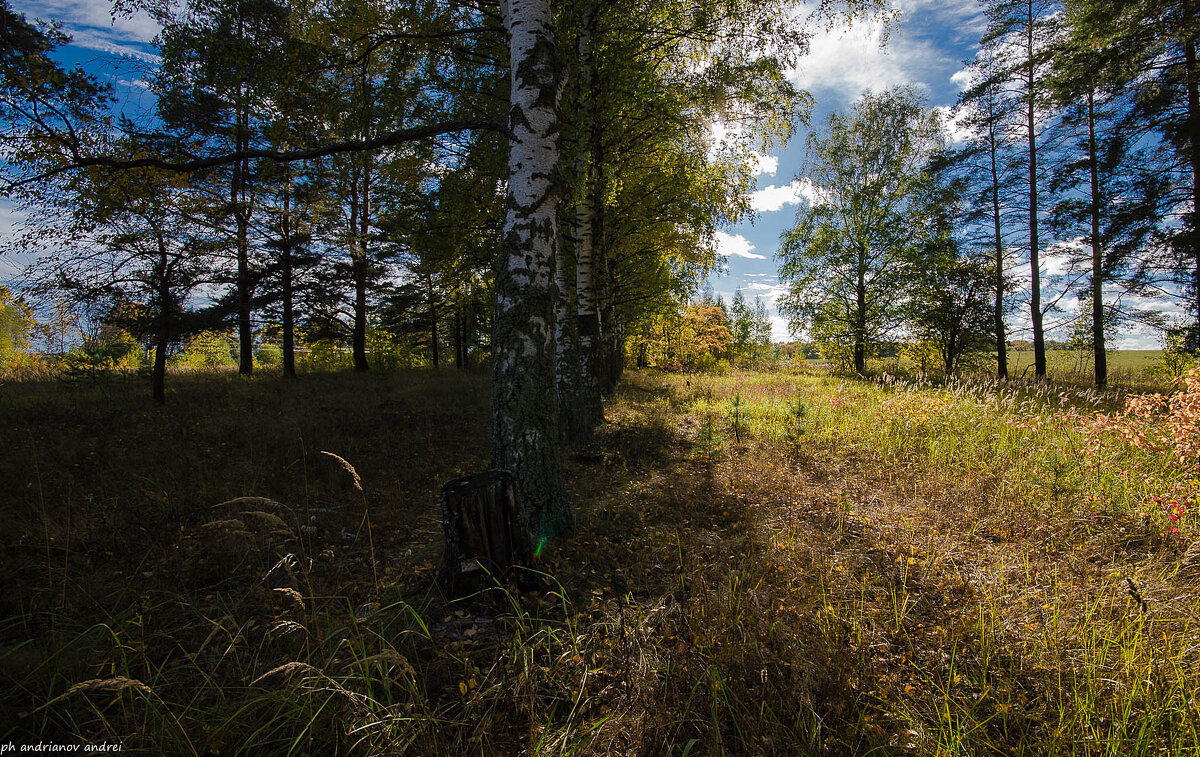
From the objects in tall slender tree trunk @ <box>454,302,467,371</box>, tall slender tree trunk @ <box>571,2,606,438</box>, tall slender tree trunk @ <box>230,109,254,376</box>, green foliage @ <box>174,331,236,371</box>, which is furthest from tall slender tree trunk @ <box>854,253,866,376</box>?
green foliage @ <box>174,331,236,371</box>

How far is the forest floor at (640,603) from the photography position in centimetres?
163

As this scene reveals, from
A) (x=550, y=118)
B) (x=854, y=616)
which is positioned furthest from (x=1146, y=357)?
(x=550, y=118)

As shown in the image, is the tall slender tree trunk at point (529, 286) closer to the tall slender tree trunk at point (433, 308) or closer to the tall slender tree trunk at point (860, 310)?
the tall slender tree trunk at point (433, 308)

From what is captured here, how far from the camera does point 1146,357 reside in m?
14.3

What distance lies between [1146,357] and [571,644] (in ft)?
74.9

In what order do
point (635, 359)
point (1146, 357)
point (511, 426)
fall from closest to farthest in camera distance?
point (511, 426) < point (1146, 357) < point (635, 359)

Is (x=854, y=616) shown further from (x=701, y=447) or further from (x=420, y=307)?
(x=420, y=307)

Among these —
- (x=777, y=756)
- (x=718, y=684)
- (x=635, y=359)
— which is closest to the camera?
(x=777, y=756)

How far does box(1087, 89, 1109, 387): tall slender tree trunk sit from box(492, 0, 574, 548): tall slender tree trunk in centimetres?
1594

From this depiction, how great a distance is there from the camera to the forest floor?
5.35 ft

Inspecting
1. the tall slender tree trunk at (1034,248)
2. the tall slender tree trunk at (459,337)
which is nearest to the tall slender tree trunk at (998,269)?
the tall slender tree trunk at (1034,248)

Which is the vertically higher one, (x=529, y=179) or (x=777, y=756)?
(x=529, y=179)

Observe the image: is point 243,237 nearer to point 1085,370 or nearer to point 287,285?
point 287,285

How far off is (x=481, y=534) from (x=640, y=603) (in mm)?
1129
